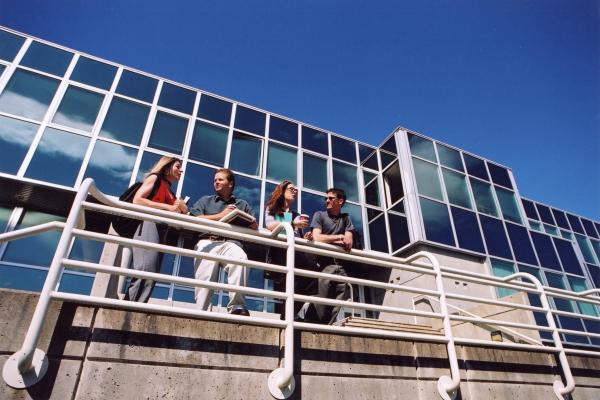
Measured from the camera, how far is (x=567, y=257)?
519 inches

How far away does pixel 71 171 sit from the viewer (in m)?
8.30

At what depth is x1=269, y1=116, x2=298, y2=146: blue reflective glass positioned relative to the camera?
38.2ft

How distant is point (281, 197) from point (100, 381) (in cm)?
237

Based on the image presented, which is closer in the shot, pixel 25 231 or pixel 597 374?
pixel 25 231

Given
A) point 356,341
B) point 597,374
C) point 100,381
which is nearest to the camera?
point 100,381

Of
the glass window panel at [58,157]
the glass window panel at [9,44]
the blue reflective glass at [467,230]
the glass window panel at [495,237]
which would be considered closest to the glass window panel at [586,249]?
the glass window panel at [495,237]

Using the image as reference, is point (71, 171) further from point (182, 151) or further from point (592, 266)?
point (592, 266)

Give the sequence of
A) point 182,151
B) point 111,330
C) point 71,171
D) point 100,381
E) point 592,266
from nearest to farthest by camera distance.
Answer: point 100,381 → point 111,330 → point 71,171 → point 182,151 → point 592,266

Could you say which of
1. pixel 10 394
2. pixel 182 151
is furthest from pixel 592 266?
pixel 10 394

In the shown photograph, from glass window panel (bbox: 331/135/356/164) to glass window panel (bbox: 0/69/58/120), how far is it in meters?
8.01

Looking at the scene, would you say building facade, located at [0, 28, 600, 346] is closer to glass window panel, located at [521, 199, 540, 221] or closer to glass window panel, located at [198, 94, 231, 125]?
glass window panel, located at [198, 94, 231, 125]

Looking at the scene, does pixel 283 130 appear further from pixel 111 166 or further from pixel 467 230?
pixel 467 230

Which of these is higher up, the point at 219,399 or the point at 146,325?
the point at 146,325

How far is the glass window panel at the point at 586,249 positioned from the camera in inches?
650
